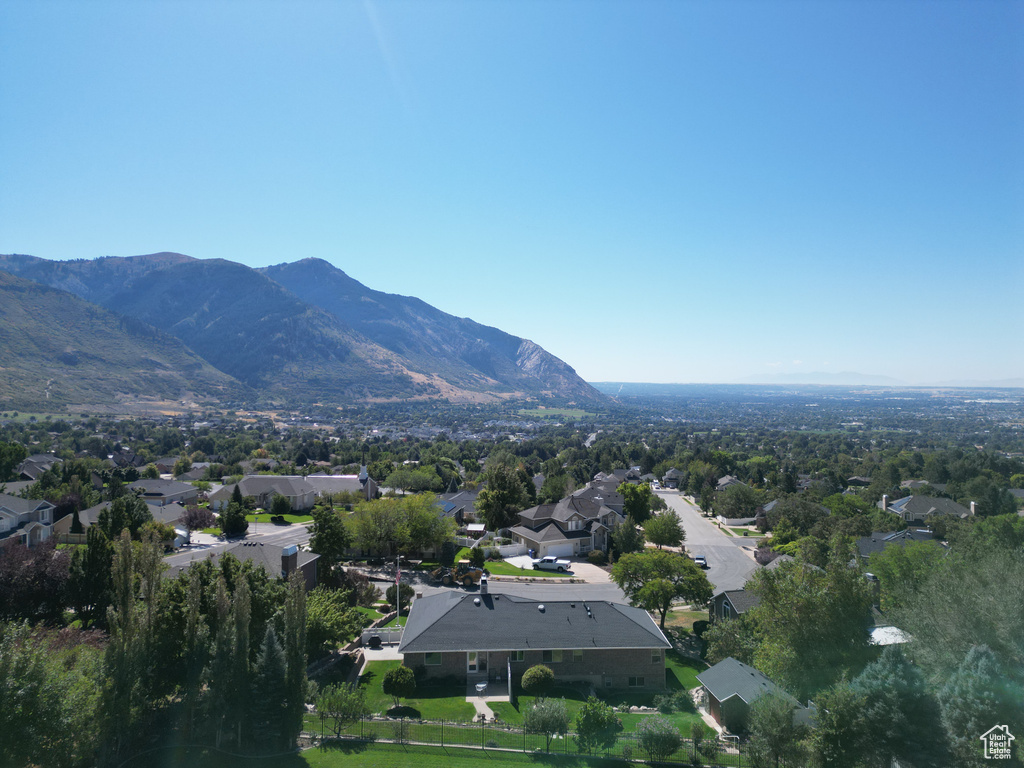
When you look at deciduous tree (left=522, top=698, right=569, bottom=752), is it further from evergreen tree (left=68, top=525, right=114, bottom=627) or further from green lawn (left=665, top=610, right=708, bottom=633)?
evergreen tree (left=68, top=525, right=114, bottom=627)

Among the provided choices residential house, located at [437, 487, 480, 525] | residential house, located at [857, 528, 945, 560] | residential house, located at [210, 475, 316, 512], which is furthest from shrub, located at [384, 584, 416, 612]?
residential house, located at [210, 475, 316, 512]

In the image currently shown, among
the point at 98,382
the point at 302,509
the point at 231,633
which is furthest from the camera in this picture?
the point at 98,382

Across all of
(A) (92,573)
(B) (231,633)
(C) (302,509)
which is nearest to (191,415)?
(C) (302,509)

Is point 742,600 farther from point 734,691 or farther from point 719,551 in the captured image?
point 719,551

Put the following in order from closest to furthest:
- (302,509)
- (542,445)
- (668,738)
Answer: (668,738), (302,509), (542,445)

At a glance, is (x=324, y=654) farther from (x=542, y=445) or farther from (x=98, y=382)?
(x=98, y=382)

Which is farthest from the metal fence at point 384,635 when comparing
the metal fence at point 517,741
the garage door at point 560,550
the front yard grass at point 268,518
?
the front yard grass at point 268,518
